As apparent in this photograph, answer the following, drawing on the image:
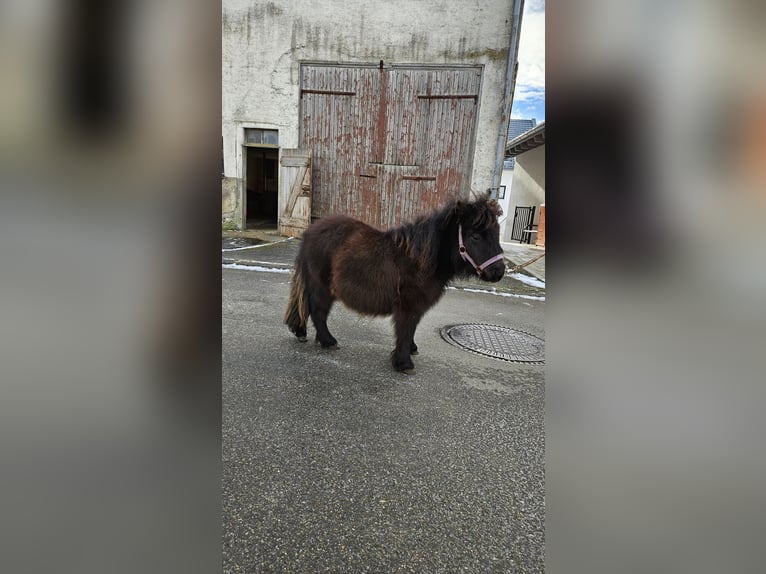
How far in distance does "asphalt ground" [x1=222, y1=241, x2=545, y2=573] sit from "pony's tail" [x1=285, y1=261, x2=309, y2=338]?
14 centimetres

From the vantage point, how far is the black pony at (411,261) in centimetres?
253

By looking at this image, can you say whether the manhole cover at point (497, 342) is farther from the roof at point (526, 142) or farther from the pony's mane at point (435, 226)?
the roof at point (526, 142)

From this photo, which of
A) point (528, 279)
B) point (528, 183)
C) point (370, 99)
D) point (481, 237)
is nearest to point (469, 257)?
point (481, 237)

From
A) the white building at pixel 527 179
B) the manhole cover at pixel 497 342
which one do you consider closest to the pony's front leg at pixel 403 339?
the manhole cover at pixel 497 342

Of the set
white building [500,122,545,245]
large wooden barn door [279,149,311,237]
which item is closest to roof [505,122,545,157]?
white building [500,122,545,245]

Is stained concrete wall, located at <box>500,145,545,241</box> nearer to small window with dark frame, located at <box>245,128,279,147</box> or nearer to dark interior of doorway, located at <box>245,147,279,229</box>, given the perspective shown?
small window with dark frame, located at <box>245,128,279,147</box>

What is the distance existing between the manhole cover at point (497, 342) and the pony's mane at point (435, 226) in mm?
1015

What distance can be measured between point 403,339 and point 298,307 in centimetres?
97

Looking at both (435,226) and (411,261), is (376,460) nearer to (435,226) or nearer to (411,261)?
(411,261)

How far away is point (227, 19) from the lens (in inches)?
313
